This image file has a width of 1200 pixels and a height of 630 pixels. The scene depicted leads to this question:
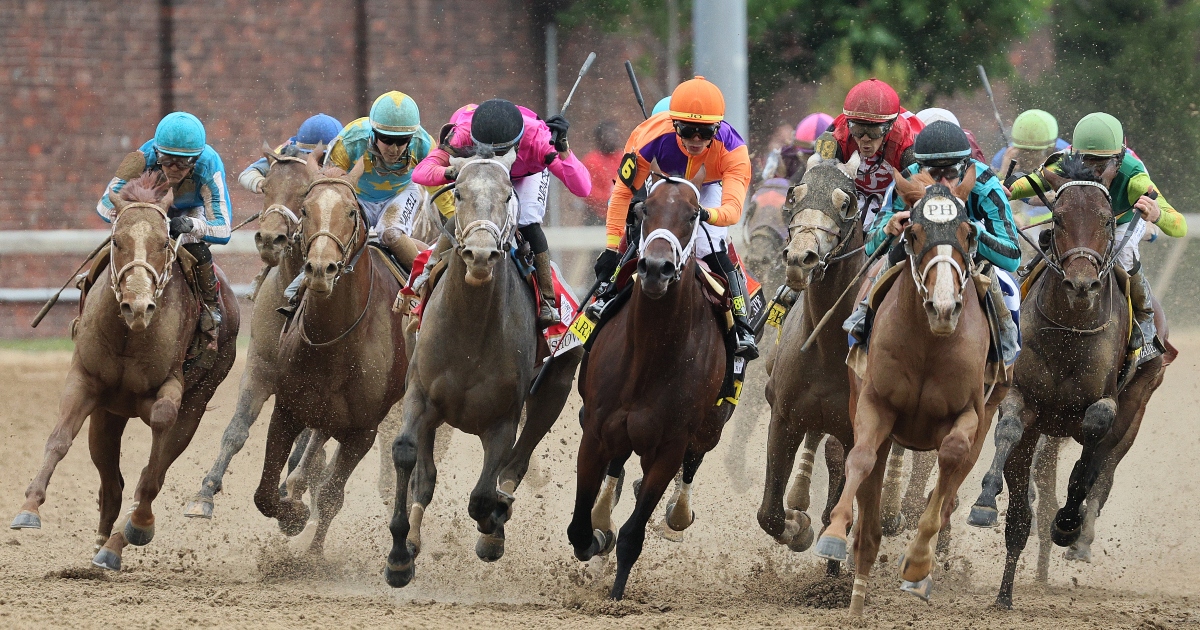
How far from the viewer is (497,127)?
794 centimetres

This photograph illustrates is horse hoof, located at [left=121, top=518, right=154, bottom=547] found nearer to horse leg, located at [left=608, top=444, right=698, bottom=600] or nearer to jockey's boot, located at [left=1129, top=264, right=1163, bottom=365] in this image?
horse leg, located at [left=608, top=444, right=698, bottom=600]

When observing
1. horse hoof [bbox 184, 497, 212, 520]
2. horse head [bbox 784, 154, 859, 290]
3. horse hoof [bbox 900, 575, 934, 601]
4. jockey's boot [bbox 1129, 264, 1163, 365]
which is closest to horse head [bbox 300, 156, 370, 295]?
horse hoof [bbox 184, 497, 212, 520]

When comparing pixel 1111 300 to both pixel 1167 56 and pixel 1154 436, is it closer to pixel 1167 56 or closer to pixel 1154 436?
pixel 1154 436

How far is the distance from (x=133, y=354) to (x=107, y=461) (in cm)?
80

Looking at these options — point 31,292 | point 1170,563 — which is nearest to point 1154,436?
point 1170,563

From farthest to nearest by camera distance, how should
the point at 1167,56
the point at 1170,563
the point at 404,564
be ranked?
1. the point at 1167,56
2. the point at 1170,563
3. the point at 404,564

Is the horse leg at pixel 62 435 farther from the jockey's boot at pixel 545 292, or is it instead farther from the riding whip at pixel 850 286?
the riding whip at pixel 850 286

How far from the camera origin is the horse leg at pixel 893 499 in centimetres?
891

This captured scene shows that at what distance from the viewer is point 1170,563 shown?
383 inches

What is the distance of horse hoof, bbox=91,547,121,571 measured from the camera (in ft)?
26.6

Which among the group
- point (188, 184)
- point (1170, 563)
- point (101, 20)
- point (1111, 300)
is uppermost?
point (101, 20)

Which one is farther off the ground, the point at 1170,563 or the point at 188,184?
the point at 188,184

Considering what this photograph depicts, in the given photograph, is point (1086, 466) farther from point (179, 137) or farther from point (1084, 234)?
point (179, 137)

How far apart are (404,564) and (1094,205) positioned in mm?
3859
